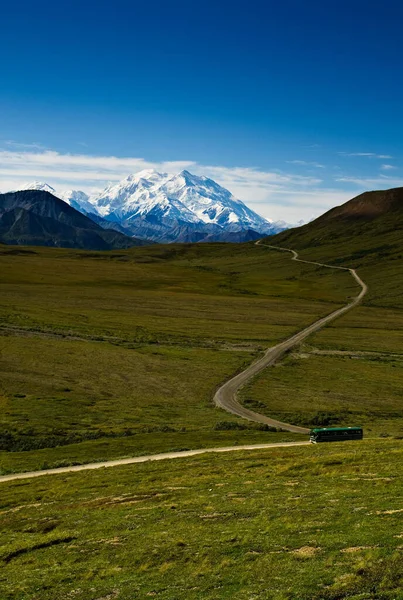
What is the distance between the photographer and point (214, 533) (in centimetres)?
2798

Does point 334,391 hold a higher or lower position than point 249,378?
lower

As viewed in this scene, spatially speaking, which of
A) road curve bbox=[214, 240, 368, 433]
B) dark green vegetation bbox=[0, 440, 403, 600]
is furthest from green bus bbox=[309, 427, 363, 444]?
dark green vegetation bbox=[0, 440, 403, 600]

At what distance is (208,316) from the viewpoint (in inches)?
7042

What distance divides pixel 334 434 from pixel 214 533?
129 ft

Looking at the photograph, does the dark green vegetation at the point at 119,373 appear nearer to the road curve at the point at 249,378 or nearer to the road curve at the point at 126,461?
the road curve at the point at 126,461

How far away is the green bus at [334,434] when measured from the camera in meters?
63.3

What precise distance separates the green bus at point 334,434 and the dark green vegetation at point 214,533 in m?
16.8

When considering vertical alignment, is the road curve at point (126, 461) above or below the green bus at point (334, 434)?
below

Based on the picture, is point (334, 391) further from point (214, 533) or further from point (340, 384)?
point (214, 533)

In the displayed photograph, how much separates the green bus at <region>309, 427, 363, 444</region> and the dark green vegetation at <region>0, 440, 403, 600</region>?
55.2 feet

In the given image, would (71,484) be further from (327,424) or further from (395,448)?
(327,424)

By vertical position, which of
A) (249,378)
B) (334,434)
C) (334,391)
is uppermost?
(334,434)

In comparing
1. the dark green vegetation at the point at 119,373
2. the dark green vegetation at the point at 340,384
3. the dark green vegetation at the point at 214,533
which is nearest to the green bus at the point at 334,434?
the dark green vegetation at the point at 119,373

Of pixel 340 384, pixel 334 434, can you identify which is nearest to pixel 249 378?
pixel 340 384
